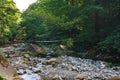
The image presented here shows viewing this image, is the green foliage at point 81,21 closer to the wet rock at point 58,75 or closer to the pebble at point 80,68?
the pebble at point 80,68

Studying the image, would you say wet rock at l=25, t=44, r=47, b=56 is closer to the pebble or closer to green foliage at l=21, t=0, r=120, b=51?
green foliage at l=21, t=0, r=120, b=51

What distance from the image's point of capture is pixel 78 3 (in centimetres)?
Result: 1980

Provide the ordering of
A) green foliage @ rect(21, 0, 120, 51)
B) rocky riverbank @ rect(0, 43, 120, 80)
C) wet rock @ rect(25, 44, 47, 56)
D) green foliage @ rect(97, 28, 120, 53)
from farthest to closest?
green foliage @ rect(21, 0, 120, 51), wet rock @ rect(25, 44, 47, 56), green foliage @ rect(97, 28, 120, 53), rocky riverbank @ rect(0, 43, 120, 80)

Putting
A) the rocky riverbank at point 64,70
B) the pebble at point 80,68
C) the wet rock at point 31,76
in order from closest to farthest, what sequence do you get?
1. the wet rock at point 31,76
2. the rocky riverbank at point 64,70
3. the pebble at point 80,68

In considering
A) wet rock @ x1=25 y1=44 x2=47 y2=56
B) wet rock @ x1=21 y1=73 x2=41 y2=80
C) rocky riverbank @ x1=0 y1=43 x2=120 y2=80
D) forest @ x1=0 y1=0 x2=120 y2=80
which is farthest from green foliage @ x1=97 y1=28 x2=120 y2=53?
wet rock @ x1=21 y1=73 x2=41 y2=80

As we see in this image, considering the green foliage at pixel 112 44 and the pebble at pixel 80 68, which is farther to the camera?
the green foliage at pixel 112 44

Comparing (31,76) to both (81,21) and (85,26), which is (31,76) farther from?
(85,26)

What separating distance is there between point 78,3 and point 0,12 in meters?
11.9

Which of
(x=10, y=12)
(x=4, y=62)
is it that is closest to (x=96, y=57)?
(x=4, y=62)

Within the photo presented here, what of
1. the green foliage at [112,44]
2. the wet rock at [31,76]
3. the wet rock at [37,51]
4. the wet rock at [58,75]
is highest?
the green foliage at [112,44]

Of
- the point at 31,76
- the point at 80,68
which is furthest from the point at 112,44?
the point at 31,76

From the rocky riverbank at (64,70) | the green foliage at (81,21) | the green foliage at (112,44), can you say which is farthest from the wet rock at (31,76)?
the green foliage at (81,21)

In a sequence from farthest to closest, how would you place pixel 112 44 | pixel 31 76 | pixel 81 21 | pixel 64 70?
pixel 81 21, pixel 112 44, pixel 64 70, pixel 31 76

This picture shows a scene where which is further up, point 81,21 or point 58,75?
point 81,21
